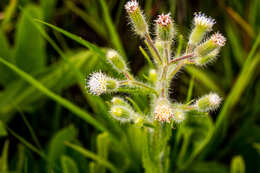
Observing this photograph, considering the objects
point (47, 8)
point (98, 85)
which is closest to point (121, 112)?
point (98, 85)

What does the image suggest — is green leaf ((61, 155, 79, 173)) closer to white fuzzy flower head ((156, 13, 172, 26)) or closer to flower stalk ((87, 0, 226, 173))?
flower stalk ((87, 0, 226, 173))

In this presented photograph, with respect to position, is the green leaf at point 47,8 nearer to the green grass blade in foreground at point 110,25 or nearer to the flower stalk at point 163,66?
the green grass blade in foreground at point 110,25

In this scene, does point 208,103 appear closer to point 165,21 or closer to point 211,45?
point 211,45

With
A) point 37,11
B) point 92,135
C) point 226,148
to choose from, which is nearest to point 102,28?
point 37,11

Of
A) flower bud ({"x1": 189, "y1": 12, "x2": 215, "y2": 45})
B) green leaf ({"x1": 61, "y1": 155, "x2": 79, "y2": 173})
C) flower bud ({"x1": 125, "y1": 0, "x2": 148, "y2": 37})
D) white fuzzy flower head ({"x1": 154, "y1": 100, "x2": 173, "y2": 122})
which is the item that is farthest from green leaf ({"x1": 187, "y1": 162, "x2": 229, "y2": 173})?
flower bud ({"x1": 125, "y1": 0, "x2": 148, "y2": 37})

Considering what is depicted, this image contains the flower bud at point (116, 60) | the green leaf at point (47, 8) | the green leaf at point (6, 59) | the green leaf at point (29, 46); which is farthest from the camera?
the green leaf at point (47, 8)

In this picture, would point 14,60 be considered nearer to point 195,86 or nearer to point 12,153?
point 12,153

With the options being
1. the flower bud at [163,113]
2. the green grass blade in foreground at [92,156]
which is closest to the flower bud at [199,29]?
the flower bud at [163,113]
